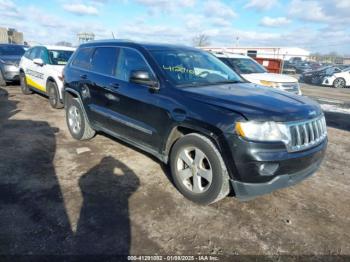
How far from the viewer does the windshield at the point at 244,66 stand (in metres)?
9.56

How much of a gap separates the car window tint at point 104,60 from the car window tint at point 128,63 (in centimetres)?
17

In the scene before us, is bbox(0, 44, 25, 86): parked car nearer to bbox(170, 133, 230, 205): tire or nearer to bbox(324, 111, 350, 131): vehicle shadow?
bbox(170, 133, 230, 205): tire

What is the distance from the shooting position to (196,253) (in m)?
2.78

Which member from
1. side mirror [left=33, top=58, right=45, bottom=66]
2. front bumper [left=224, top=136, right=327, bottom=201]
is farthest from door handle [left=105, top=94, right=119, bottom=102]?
side mirror [left=33, top=58, right=45, bottom=66]

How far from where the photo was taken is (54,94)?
8.12 metres

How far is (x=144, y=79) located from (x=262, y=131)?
1.63 meters

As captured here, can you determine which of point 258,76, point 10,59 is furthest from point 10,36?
point 258,76

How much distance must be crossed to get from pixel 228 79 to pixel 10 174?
10.9 ft

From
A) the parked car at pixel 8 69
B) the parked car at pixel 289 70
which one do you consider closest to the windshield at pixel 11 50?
the parked car at pixel 8 69

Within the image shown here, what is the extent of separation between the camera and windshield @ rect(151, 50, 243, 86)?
3986mm

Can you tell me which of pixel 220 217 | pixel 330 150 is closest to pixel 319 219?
pixel 220 217

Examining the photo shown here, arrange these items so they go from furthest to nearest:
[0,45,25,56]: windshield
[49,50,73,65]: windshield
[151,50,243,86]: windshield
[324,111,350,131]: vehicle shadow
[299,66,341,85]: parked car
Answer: [299,66,341,85]: parked car, [0,45,25,56]: windshield, [49,50,73,65]: windshield, [324,111,350,131]: vehicle shadow, [151,50,243,86]: windshield

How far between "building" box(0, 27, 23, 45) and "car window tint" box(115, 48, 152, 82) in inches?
1513

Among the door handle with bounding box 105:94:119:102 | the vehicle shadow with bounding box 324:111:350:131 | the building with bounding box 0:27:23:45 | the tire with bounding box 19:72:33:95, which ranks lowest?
the vehicle shadow with bounding box 324:111:350:131
